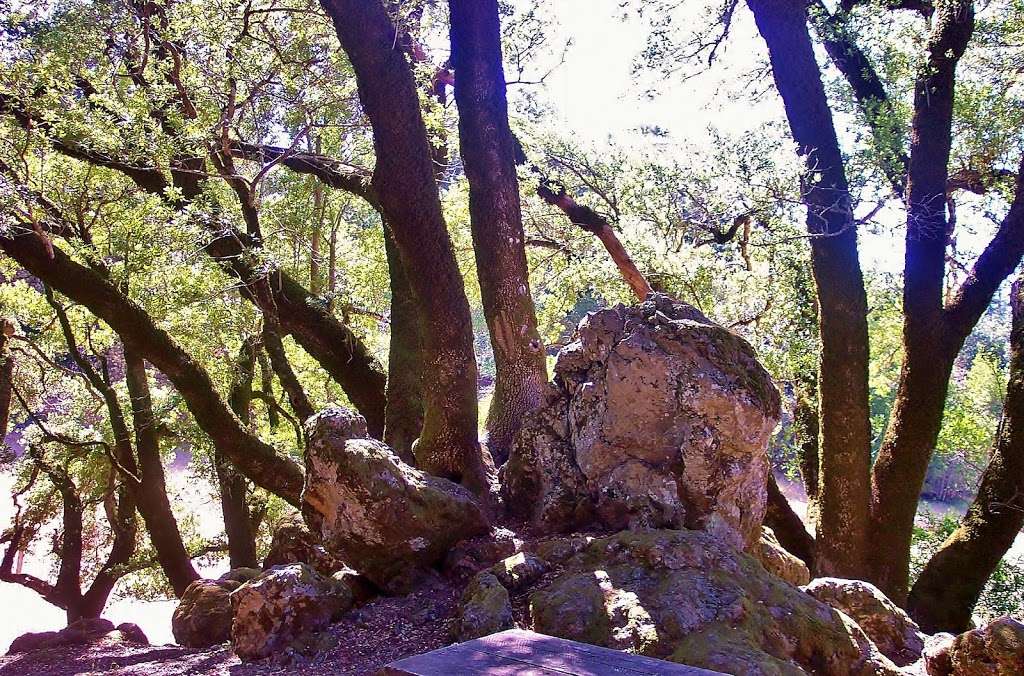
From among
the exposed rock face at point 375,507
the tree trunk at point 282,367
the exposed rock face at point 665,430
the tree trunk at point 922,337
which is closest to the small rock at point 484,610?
the exposed rock face at point 375,507

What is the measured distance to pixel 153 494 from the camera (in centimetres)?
999

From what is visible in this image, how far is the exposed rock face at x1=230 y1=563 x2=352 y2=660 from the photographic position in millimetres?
4094

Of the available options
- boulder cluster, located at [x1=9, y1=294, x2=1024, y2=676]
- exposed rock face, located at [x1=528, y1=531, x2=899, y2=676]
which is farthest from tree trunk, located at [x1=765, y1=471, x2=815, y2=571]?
exposed rock face, located at [x1=528, y1=531, x2=899, y2=676]

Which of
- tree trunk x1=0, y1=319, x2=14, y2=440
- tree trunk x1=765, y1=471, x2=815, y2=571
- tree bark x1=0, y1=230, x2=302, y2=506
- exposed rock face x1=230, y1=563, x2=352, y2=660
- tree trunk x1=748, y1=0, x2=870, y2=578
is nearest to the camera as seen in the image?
exposed rock face x1=230, y1=563, x2=352, y2=660

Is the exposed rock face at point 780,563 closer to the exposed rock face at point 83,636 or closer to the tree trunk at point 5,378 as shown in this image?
the exposed rock face at point 83,636

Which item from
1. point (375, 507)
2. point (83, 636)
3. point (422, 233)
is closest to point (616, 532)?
point (375, 507)

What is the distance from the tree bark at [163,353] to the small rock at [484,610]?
3.90m

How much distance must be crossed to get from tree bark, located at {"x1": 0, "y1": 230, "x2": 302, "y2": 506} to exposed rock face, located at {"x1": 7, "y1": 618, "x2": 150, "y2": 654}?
252cm

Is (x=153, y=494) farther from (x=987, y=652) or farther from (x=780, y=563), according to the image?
(x=987, y=652)

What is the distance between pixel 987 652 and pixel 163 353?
251 inches

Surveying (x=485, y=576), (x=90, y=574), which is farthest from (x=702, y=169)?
(x=90, y=574)

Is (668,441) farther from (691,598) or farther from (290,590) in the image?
(290,590)

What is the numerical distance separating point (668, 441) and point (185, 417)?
28.7ft

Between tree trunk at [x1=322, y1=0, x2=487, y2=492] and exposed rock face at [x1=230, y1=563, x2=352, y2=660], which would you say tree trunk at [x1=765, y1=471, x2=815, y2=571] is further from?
exposed rock face at [x1=230, y1=563, x2=352, y2=660]
